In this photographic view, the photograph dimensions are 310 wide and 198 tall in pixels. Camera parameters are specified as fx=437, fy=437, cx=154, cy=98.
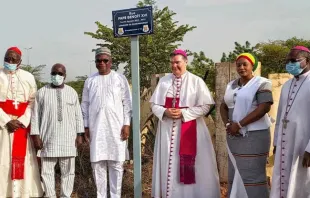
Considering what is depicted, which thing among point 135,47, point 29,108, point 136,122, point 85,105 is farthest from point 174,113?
point 29,108

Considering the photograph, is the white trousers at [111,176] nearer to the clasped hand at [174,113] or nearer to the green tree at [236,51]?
the clasped hand at [174,113]

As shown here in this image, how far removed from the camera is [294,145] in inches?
178

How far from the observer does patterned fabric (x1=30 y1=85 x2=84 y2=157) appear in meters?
5.59

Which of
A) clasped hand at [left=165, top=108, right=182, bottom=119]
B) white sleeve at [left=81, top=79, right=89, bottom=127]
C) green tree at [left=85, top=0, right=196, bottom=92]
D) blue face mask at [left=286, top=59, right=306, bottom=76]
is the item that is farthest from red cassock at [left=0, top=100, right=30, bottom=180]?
green tree at [left=85, top=0, right=196, bottom=92]

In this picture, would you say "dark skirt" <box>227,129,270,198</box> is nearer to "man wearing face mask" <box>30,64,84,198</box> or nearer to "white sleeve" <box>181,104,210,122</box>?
"white sleeve" <box>181,104,210,122</box>

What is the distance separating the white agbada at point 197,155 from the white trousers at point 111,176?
18.9 inches

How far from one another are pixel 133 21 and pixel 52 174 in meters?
2.25

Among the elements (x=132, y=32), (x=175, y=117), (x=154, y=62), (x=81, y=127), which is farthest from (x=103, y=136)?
(x=154, y=62)

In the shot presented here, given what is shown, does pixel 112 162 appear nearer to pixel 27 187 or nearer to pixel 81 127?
pixel 81 127

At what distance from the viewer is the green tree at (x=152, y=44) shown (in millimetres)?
14702

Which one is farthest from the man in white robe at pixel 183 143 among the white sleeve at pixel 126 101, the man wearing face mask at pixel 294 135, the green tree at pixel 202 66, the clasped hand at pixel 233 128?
the green tree at pixel 202 66

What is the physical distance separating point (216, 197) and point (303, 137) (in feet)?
5.11

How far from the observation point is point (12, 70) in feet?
18.7

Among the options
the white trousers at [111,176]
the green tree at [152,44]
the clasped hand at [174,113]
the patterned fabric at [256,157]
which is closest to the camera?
the patterned fabric at [256,157]
